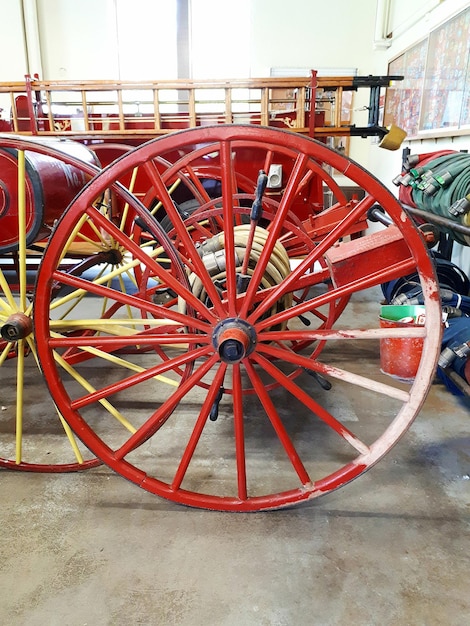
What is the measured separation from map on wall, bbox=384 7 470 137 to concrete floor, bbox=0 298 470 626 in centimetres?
350

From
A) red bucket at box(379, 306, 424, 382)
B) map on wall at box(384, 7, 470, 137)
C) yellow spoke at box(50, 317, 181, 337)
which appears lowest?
red bucket at box(379, 306, 424, 382)

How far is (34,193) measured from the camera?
184 cm

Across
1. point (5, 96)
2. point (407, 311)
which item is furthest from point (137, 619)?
point (5, 96)

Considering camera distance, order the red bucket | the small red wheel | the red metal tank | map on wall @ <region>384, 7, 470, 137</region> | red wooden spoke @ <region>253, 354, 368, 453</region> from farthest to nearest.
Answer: map on wall @ <region>384, 7, 470, 137</region> → the red bucket → the red metal tank → the small red wheel → red wooden spoke @ <region>253, 354, 368, 453</region>

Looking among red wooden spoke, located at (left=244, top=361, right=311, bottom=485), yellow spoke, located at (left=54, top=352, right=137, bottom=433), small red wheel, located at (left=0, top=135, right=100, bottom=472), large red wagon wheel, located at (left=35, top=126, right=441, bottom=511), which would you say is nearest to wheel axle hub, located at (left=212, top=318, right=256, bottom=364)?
large red wagon wheel, located at (left=35, top=126, right=441, bottom=511)

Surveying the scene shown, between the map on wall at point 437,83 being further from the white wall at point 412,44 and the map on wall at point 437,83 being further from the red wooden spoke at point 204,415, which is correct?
the red wooden spoke at point 204,415

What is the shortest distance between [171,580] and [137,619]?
0.15 meters

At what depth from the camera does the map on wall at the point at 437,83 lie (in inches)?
161

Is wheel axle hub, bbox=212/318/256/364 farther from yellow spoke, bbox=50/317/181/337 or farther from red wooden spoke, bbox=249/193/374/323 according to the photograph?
yellow spoke, bbox=50/317/181/337

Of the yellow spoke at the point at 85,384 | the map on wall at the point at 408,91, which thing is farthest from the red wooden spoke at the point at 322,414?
the map on wall at the point at 408,91

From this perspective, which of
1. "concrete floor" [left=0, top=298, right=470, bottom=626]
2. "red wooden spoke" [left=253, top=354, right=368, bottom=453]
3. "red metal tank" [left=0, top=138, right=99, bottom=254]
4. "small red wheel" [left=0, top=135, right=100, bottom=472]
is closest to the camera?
"concrete floor" [left=0, top=298, right=470, bottom=626]

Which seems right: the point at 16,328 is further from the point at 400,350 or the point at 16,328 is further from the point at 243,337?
the point at 400,350

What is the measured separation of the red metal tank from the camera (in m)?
1.85

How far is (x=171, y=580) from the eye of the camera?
4.69ft
